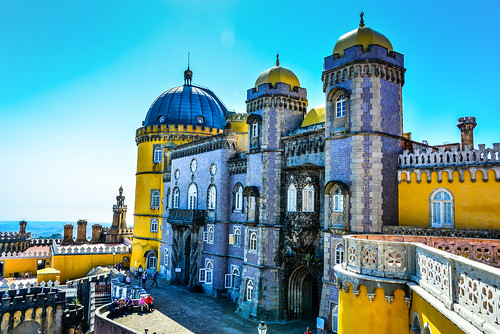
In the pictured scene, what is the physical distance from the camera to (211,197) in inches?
1288

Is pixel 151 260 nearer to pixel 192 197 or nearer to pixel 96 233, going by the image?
pixel 192 197

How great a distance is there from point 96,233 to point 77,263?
1206cm

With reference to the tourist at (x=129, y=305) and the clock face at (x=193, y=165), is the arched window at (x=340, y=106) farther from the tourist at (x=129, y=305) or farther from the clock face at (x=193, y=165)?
the clock face at (x=193, y=165)

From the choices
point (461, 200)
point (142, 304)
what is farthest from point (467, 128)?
point (142, 304)

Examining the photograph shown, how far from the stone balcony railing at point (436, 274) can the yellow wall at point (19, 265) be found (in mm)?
42454

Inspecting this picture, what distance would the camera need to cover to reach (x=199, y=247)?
32.8 metres

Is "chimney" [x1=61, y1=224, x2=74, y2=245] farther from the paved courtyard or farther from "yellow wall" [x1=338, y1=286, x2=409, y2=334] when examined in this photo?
"yellow wall" [x1=338, y1=286, x2=409, y2=334]

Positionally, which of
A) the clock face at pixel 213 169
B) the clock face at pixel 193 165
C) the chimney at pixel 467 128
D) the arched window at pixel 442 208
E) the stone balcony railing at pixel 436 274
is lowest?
the stone balcony railing at pixel 436 274

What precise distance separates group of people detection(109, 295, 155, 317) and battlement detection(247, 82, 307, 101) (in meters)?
15.4

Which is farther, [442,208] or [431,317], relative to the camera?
[442,208]

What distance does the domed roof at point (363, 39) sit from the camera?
19734 millimetres

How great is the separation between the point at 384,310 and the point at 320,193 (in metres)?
12.6

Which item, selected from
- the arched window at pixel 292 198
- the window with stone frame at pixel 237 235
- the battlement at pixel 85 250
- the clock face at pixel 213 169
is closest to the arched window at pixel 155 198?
the battlement at pixel 85 250

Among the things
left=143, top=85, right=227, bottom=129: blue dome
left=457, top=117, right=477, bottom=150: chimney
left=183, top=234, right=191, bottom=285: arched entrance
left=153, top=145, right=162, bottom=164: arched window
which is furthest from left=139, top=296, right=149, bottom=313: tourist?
left=457, top=117, right=477, bottom=150: chimney
